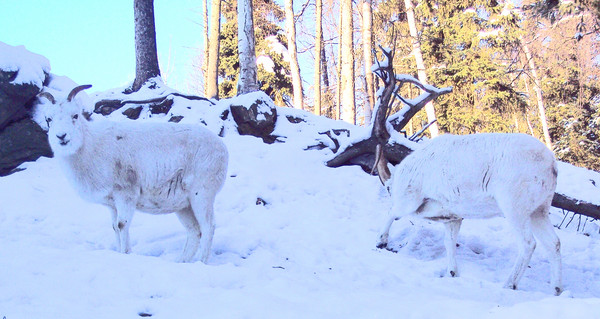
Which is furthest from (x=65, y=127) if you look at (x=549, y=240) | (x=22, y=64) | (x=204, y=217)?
(x=549, y=240)

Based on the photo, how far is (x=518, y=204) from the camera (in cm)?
454

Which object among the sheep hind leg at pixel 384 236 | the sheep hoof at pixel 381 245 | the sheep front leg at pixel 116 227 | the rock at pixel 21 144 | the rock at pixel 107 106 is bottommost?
the sheep hoof at pixel 381 245

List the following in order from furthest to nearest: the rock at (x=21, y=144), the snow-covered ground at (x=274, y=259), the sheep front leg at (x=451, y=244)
Result: the rock at (x=21, y=144) < the sheep front leg at (x=451, y=244) < the snow-covered ground at (x=274, y=259)

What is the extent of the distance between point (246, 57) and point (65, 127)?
6.50m

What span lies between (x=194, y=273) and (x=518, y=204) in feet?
10.1

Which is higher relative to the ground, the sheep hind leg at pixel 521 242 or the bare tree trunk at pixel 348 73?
the bare tree trunk at pixel 348 73

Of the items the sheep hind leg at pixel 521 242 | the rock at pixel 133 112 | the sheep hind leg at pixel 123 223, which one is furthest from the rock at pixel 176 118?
the sheep hind leg at pixel 521 242

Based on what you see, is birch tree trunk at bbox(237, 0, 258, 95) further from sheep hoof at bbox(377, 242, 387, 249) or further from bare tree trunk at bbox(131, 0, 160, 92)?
sheep hoof at bbox(377, 242, 387, 249)

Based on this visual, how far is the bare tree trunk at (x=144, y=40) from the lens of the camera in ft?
35.2

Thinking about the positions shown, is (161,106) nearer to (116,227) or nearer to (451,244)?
(116,227)

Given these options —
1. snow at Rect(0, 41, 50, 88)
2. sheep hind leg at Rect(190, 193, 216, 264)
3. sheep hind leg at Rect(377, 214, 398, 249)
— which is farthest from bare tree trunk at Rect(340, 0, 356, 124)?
sheep hind leg at Rect(190, 193, 216, 264)

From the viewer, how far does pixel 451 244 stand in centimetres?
526

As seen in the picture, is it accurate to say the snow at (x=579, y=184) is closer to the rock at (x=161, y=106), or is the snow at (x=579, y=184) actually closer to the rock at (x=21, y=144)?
the rock at (x=161, y=106)

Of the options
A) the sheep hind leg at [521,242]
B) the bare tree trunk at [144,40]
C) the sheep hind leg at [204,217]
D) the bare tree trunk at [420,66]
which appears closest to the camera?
the sheep hind leg at [521,242]
